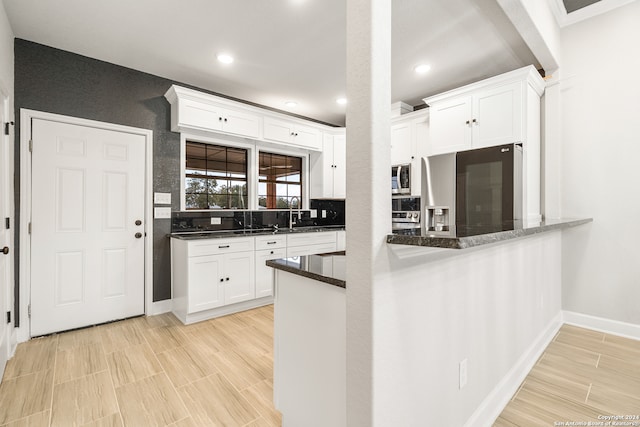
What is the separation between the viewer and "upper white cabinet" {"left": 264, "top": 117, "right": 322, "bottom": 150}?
3.91 metres

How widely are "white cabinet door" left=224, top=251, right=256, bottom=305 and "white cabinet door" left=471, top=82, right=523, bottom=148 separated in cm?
280

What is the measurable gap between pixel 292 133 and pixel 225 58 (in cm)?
138

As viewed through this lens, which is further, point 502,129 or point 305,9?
point 502,129

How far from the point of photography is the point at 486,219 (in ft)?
9.63

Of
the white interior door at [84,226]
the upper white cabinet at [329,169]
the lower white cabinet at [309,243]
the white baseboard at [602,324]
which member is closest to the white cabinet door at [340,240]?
the lower white cabinet at [309,243]

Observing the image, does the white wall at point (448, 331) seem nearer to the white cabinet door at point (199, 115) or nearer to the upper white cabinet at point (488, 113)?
the upper white cabinet at point (488, 113)

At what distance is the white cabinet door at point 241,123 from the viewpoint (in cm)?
349

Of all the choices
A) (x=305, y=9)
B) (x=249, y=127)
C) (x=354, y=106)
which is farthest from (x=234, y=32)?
(x=354, y=106)

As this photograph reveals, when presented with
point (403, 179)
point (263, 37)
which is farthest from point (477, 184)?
point (263, 37)

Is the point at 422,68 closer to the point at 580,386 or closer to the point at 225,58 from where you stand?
the point at 225,58

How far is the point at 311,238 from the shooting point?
401 centimetres

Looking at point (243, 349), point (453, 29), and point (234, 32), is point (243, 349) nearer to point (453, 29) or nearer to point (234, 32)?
point (234, 32)

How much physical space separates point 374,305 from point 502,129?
2.77 metres

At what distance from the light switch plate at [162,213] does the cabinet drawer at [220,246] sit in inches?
26.3
